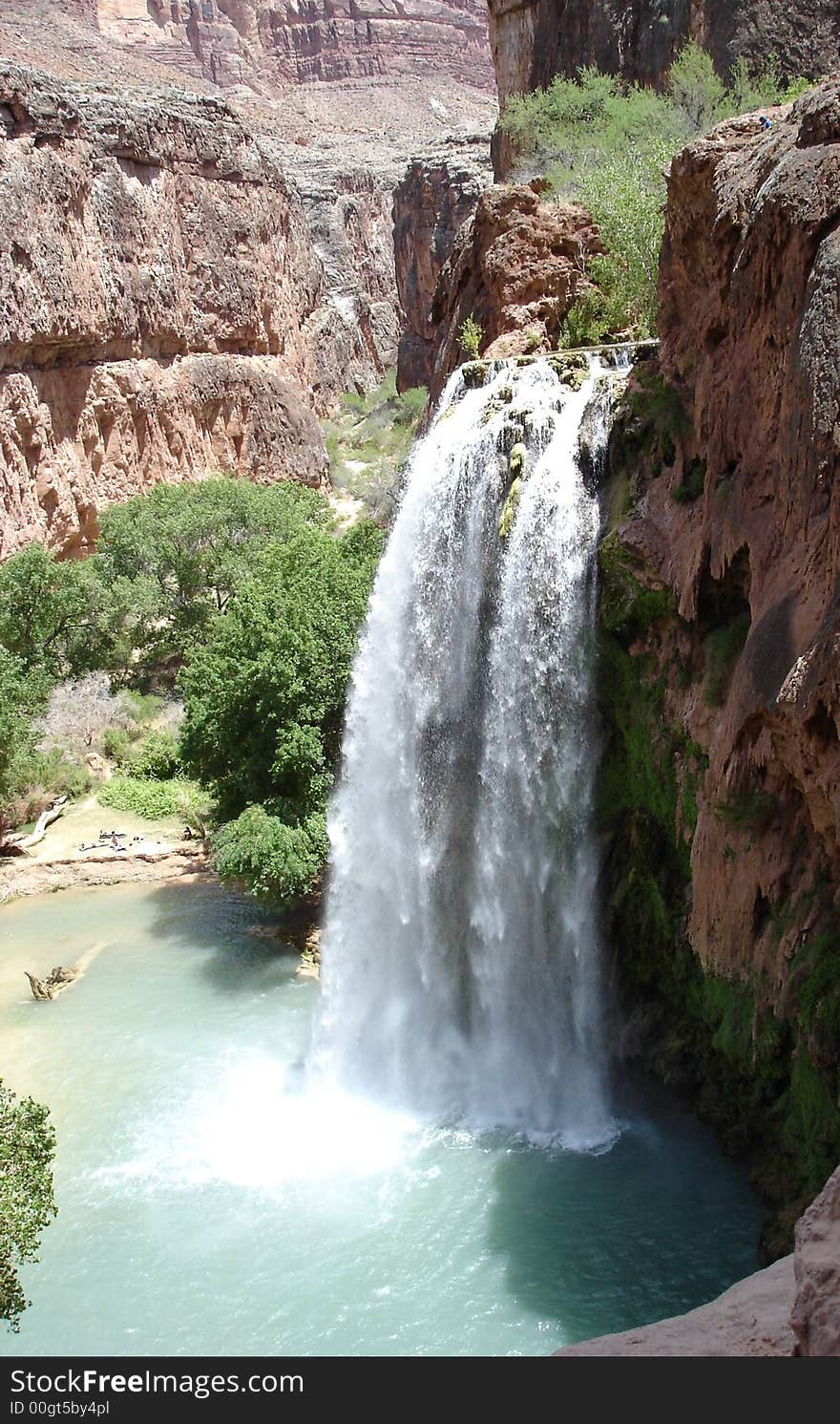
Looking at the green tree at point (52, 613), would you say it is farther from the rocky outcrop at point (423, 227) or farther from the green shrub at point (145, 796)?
the rocky outcrop at point (423, 227)

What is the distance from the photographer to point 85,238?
3466 cm

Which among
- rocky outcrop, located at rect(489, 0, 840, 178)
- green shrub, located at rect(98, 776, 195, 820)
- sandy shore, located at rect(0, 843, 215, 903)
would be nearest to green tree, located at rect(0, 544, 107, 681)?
green shrub, located at rect(98, 776, 195, 820)

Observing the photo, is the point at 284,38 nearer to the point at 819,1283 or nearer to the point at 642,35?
the point at 642,35

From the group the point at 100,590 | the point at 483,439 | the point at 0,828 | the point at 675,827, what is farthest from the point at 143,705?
the point at 675,827

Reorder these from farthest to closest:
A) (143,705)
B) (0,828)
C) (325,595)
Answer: (143,705) < (0,828) < (325,595)

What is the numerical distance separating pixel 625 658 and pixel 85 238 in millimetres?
29755

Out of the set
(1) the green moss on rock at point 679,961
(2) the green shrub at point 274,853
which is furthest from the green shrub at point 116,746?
(1) the green moss on rock at point 679,961

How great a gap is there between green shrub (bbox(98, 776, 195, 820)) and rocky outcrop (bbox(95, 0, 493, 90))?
86.1m

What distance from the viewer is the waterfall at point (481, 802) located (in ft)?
43.3

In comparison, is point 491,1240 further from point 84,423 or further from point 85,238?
point 85,238

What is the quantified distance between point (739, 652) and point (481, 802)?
4334mm

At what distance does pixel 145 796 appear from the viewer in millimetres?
24562

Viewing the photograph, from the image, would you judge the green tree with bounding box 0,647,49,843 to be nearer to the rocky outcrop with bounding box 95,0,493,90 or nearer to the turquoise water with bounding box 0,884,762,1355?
the turquoise water with bounding box 0,884,762,1355

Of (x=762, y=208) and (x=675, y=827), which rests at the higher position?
(x=762, y=208)
